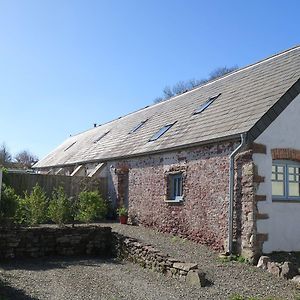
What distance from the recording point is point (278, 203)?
1119cm

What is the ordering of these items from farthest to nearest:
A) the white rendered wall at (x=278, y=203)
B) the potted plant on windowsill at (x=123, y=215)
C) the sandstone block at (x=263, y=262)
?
the potted plant on windowsill at (x=123, y=215), the white rendered wall at (x=278, y=203), the sandstone block at (x=263, y=262)

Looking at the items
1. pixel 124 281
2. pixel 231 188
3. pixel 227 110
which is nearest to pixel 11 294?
pixel 124 281

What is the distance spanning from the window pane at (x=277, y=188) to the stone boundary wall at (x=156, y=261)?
3.66 meters

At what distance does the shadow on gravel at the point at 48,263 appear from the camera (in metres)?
10.3

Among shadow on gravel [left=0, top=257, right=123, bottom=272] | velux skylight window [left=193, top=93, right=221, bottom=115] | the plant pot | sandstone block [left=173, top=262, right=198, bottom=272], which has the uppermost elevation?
velux skylight window [left=193, top=93, right=221, bottom=115]

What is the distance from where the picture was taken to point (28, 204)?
14969 millimetres

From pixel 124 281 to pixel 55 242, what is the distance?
12.4 ft

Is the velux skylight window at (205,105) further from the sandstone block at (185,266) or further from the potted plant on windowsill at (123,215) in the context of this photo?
the sandstone block at (185,266)

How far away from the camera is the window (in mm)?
11531

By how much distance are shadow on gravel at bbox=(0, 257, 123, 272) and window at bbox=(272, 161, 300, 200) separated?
474cm

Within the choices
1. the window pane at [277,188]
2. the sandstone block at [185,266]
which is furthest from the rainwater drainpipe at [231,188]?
the sandstone block at [185,266]

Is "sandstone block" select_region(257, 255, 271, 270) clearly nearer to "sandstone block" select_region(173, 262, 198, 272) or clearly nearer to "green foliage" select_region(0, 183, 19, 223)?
"sandstone block" select_region(173, 262, 198, 272)

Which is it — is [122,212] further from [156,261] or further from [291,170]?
[291,170]

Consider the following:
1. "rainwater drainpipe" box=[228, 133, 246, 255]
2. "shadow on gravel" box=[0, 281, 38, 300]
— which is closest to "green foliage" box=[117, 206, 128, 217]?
"rainwater drainpipe" box=[228, 133, 246, 255]
